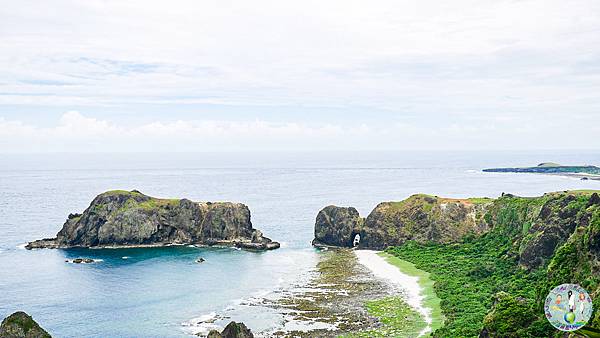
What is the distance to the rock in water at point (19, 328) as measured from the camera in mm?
56594

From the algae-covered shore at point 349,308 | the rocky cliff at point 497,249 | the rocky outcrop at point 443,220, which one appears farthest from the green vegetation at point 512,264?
the algae-covered shore at point 349,308

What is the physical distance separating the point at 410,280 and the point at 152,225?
67502mm

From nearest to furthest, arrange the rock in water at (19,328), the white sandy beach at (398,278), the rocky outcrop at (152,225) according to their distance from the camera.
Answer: the rock in water at (19,328) → the white sandy beach at (398,278) → the rocky outcrop at (152,225)

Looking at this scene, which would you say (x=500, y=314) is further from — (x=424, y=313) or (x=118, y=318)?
(x=118, y=318)

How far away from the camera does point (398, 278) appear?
107m

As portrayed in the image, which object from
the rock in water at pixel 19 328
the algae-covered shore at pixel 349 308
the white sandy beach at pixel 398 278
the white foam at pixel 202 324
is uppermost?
the rock in water at pixel 19 328

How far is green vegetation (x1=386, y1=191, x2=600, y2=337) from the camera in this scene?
55625mm

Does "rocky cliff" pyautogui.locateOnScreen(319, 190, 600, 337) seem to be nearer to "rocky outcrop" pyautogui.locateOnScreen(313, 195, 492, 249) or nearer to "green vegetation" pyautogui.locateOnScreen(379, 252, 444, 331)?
"rocky outcrop" pyautogui.locateOnScreen(313, 195, 492, 249)

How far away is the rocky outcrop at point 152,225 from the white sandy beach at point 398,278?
25.4m

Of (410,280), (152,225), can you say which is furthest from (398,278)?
(152,225)

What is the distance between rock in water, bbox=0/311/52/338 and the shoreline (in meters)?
42.6

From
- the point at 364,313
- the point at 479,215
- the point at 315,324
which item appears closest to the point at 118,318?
the point at 315,324

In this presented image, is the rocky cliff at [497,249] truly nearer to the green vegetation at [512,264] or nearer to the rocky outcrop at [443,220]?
the green vegetation at [512,264]

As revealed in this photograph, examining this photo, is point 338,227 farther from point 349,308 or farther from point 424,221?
point 349,308
